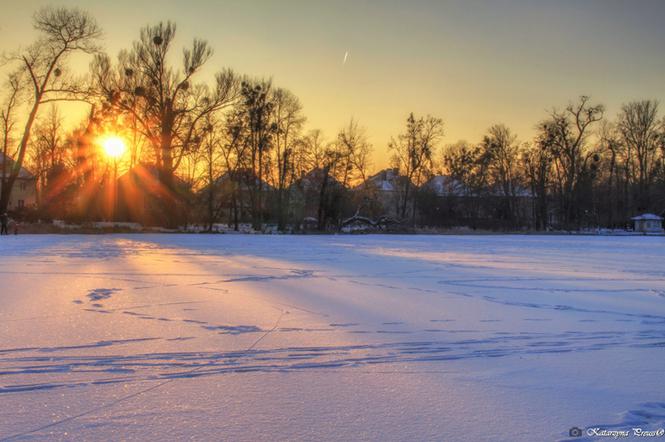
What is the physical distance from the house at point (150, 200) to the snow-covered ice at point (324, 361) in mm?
23945

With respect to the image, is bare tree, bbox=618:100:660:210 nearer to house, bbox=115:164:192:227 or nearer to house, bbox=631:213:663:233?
house, bbox=631:213:663:233

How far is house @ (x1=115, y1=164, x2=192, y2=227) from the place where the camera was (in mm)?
30641

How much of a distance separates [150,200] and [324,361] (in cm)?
3057

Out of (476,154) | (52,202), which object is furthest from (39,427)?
(476,154)

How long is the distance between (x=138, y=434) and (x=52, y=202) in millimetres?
35372

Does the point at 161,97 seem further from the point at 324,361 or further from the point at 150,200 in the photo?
the point at 324,361

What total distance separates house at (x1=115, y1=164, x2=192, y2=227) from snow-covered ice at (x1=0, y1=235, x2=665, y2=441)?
78.6 feet

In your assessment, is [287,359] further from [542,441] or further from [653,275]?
[653,275]

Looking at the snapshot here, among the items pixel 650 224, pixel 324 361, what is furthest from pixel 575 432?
pixel 650 224

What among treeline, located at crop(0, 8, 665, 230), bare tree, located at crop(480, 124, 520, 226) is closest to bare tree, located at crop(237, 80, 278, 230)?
Result: treeline, located at crop(0, 8, 665, 230)

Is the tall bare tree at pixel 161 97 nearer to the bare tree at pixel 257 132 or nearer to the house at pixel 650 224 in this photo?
the bare tree at pixel 257 132

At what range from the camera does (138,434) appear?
7.66 feet

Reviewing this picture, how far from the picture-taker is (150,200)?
31.8m

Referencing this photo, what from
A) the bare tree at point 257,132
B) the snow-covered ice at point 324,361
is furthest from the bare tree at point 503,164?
the snow-covered ice at point 324,361
